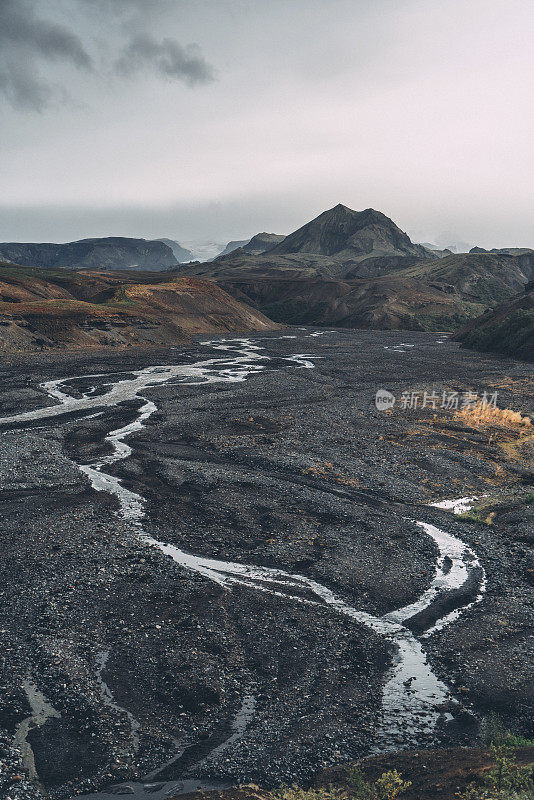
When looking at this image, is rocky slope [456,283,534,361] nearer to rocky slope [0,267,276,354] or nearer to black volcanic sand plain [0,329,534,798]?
black volcanic sand plain [0,329,534,798]

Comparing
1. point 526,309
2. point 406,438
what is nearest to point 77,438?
point 406,438

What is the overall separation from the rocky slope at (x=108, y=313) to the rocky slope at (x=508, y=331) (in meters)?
56.0

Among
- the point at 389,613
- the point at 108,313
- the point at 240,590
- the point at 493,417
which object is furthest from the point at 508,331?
the point at 240,590

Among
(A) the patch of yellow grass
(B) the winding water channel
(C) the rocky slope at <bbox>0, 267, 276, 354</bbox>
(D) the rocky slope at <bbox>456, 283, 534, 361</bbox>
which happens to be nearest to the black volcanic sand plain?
(B) the winding water channel

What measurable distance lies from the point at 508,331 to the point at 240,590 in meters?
91.5

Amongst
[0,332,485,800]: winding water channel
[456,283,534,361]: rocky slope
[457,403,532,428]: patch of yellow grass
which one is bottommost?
[0,332,485,800]: winding water channel

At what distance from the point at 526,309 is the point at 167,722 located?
10247 centimetres

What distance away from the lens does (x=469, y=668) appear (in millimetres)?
15336

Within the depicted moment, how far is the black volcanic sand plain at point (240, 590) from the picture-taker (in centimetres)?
1261

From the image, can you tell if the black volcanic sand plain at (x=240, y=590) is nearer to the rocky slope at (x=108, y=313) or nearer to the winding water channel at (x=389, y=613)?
the winding water channel at (x=389, y=613)

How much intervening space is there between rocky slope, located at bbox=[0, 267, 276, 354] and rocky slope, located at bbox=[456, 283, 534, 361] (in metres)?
56.0

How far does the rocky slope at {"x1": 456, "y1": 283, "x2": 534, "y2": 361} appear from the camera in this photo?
88000mm

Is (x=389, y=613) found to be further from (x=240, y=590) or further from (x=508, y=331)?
(x=508, y=331)

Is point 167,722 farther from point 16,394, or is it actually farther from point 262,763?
point 16,394
